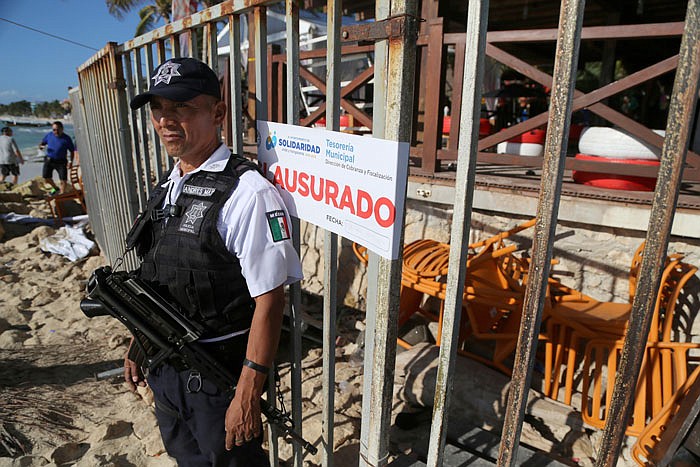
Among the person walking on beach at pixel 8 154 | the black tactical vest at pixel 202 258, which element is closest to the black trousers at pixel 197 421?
the black tactical vest at pixel 202 258

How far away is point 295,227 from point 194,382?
709mm

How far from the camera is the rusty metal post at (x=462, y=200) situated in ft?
3.04

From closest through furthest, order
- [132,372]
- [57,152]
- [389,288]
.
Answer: [389,288] → [132,372] → [57,152]

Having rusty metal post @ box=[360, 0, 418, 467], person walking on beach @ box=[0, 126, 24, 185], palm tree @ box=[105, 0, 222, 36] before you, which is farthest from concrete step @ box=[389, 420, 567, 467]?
palm tree @ box=[105, 0, 222, 36]

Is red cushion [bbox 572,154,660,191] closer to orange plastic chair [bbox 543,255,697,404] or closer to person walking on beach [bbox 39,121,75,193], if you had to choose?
→ orange plastic chair [bbox 543,255,697,404]

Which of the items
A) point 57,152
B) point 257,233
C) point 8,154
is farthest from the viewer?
point 8,154

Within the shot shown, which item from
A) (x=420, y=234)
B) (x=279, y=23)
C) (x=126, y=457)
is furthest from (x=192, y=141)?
(x=279, y=23)

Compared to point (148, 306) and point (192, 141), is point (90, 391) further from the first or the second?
point (192, 141)

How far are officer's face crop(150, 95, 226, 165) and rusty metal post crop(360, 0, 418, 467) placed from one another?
2.47ft

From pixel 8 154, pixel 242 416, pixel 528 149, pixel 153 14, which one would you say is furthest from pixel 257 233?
pixel 153 14

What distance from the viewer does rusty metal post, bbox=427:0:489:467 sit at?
3.04ft

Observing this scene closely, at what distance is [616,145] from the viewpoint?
2914 mm

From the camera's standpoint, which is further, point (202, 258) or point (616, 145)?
point (616, 145)

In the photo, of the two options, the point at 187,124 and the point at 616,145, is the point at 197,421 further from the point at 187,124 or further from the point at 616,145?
the point at 616,145
